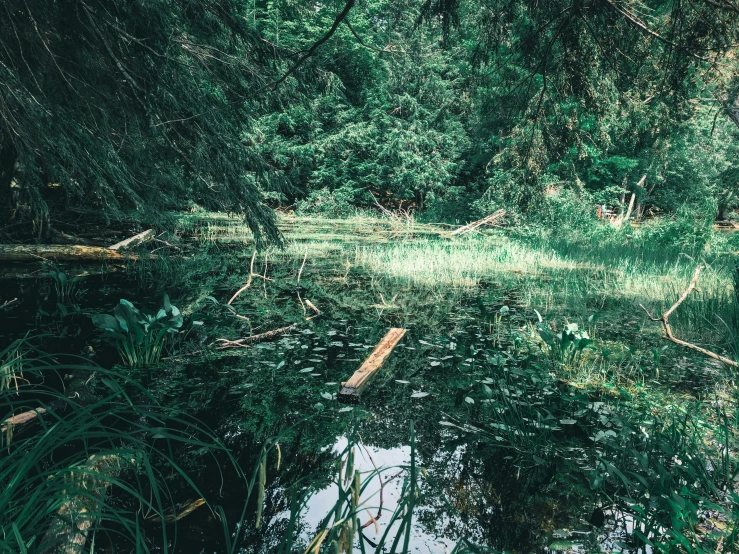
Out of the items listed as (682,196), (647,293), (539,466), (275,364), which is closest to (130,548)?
(539,466)

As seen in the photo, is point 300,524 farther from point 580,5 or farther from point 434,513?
point 580,5

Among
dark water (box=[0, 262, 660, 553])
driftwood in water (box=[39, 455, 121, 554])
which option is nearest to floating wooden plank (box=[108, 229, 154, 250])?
dark water (box=[0, 262, 660, 553])

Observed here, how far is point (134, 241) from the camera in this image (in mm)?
10469

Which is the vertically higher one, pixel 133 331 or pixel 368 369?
pixel 133 331

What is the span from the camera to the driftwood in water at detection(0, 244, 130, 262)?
823cm

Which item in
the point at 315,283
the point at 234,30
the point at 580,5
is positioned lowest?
the point at 315,283

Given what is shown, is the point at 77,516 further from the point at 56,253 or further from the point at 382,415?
the point at 56,253

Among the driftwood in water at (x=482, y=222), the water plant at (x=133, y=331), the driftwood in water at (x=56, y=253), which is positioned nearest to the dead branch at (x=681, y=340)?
the water plant at (x=133, y=331)

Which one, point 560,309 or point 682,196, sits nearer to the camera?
point 560,309

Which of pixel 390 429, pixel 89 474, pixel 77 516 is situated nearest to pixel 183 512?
pixel 89 474

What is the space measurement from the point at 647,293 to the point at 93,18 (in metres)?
6.86

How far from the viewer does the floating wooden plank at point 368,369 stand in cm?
359

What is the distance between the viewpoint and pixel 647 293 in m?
7.12

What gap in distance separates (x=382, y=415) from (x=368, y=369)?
570mm
